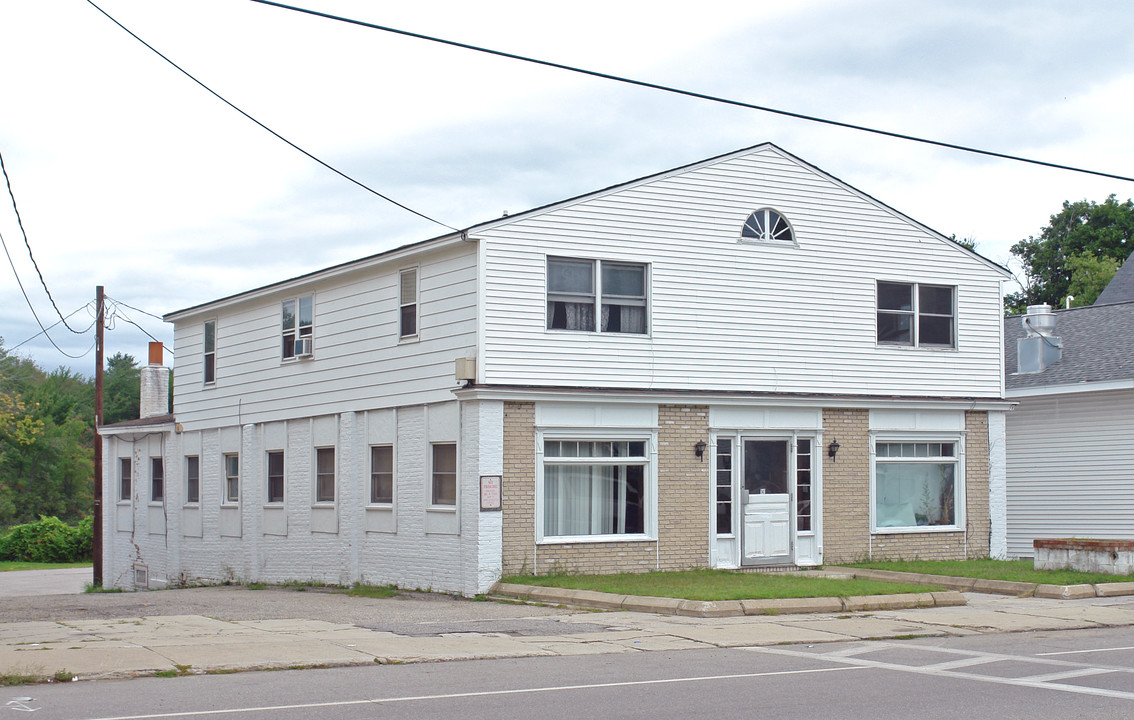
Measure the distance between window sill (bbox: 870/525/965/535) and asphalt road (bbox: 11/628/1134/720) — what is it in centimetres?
992

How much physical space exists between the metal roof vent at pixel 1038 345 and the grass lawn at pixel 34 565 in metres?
38.2

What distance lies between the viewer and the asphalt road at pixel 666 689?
9.09m

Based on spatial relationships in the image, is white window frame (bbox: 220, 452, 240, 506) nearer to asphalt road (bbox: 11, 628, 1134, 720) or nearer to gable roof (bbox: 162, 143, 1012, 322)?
gable roof (bbox: 162, 143, 1012, 322)

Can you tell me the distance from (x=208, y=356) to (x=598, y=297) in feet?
41.3

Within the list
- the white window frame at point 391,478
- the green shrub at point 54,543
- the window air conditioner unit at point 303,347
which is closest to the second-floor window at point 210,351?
the window air conditioner unit at point 303,347

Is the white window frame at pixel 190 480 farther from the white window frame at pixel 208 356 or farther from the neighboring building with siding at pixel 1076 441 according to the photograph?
the neighboring building with siding at pixel 1076 441

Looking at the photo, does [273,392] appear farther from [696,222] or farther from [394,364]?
[696,222]

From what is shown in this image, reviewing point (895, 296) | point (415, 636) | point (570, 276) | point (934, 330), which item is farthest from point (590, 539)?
point (934, 330)

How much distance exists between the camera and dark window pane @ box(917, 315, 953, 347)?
23656 millimetres

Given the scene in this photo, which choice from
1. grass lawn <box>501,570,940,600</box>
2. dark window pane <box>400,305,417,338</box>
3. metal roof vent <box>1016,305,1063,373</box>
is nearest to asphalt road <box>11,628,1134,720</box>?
grass lawn <box>501,570,940,600</box>

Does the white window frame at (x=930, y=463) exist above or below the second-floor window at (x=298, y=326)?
below

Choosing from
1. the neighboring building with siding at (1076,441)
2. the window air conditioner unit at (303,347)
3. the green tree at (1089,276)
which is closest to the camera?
the window air conditioner unit at (303,347)

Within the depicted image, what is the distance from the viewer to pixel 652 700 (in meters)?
9.65

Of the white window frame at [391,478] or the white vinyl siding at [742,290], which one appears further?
the white window frame at [391,478]
